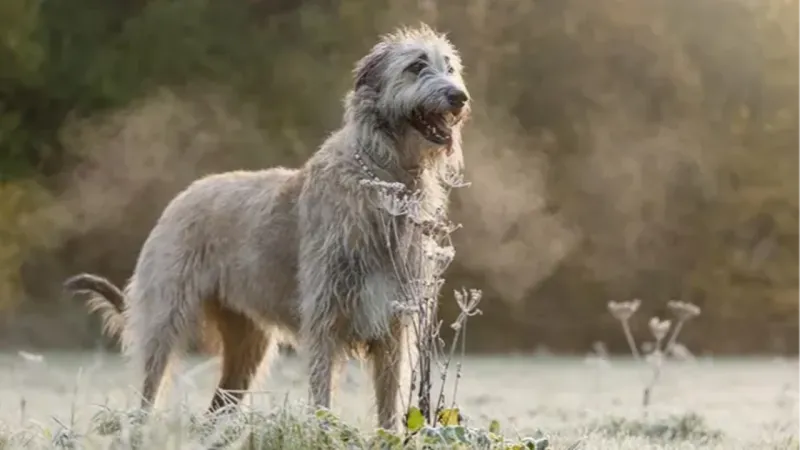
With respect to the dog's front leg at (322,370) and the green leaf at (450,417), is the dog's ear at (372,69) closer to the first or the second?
the dog's front leg at (322,370)

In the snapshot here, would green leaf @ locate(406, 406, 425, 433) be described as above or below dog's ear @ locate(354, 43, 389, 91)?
below

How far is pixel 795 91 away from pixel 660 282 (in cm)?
193

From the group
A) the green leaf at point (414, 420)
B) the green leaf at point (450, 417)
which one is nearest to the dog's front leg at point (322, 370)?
the green leaf at point (450, 417)

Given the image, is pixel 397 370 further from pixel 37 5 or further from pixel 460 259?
pixel 37 5

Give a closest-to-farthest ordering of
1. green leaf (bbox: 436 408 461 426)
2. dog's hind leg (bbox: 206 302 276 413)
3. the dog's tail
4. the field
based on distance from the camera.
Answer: green leaf (bbox: 436 408 461 426) → the field → dog's hind leg (bbox: 206 302 276 413) → the dog's tail

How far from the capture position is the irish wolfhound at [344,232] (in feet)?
11.0

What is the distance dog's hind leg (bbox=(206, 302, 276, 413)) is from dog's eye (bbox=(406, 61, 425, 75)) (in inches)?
58.4

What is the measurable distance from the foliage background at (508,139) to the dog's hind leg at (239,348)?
3.64 m

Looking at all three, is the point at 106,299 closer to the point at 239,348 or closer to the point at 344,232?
the point at 239,348

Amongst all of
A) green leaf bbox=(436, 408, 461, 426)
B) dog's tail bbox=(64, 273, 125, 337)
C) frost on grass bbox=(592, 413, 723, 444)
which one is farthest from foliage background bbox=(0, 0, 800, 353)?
green leaf bbox=(436, 408, 461, 426)

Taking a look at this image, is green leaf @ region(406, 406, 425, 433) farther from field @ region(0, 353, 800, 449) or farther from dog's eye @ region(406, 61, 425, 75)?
dog's eye @ region(406, 61, 425, 75)

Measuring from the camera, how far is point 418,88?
326 centimetres

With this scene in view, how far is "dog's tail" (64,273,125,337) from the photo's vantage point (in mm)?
4598

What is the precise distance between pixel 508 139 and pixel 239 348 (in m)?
4.21
